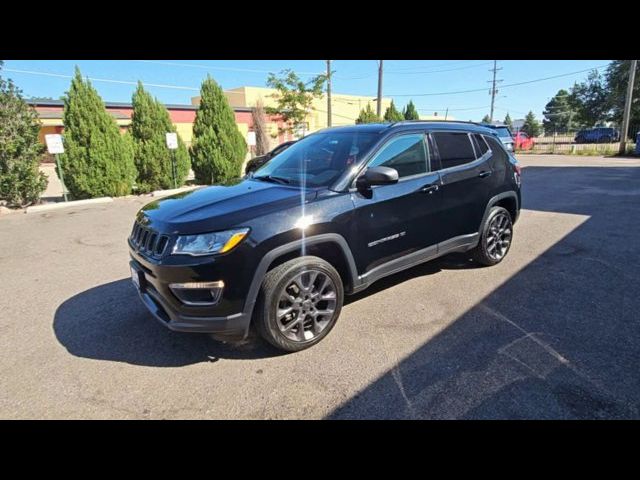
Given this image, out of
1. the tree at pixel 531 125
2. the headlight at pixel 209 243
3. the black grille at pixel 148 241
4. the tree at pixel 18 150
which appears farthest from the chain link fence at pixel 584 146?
the tree at pixel 531 125

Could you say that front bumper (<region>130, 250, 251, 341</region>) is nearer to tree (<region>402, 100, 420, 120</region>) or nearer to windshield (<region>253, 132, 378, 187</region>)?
windshield (<region>253, 132, 378, 187</region>)

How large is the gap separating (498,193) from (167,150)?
11515 millimetres

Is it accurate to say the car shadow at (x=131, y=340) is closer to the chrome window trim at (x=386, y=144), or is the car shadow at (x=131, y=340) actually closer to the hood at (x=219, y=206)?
the hood at (x=219, y=206)

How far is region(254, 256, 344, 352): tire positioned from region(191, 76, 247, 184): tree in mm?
11717

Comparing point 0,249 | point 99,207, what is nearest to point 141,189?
point 99,207

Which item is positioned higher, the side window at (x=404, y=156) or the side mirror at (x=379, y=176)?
the side window at (x=404, y=156)

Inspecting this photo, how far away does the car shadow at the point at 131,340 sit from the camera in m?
2.87

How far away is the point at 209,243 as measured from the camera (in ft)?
8.15

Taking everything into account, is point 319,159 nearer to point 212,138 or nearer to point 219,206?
point 219,206

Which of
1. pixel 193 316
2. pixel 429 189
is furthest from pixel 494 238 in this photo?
pixel 193 316

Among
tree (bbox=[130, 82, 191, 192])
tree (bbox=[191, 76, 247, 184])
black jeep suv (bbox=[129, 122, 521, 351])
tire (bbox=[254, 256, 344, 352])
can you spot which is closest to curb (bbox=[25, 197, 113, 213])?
tree (bbox=[130, 82, 191, 192])

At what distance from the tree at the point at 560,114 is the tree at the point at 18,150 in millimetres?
76895
